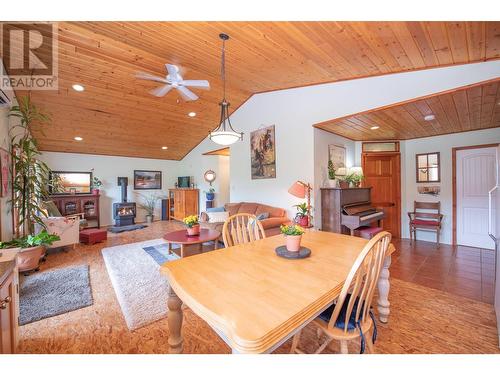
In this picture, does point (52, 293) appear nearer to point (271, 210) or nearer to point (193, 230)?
point (193, 230)

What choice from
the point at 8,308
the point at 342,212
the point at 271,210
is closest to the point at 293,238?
the point at 8,308

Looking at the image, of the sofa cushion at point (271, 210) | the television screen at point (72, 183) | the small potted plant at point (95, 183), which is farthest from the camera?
the small potted plant at point (95, 183)

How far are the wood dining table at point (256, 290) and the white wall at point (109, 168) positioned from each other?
6687 millimetres

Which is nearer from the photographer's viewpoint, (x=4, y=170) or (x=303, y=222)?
(x=4, y=170)

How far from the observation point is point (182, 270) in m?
1.26

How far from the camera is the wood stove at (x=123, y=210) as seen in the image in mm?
6574

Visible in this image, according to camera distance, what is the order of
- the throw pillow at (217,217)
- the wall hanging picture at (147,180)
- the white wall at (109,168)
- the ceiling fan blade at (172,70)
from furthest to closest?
the wall hanging picture at (147,180), the white wall at (109,168), the throw pillow at (217,217), the ceiling fan blade at (172,70)

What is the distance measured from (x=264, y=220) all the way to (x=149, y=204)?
5.39m

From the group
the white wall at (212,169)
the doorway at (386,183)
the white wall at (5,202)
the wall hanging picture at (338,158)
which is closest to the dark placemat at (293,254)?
the wall hanging picture at (338,158)

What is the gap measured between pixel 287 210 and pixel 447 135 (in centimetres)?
357

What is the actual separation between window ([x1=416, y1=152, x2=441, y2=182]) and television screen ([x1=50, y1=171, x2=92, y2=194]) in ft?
28.4

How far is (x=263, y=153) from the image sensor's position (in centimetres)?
477

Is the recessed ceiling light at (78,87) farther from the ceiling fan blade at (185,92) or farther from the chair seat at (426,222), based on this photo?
the chair seat at (426,222)
